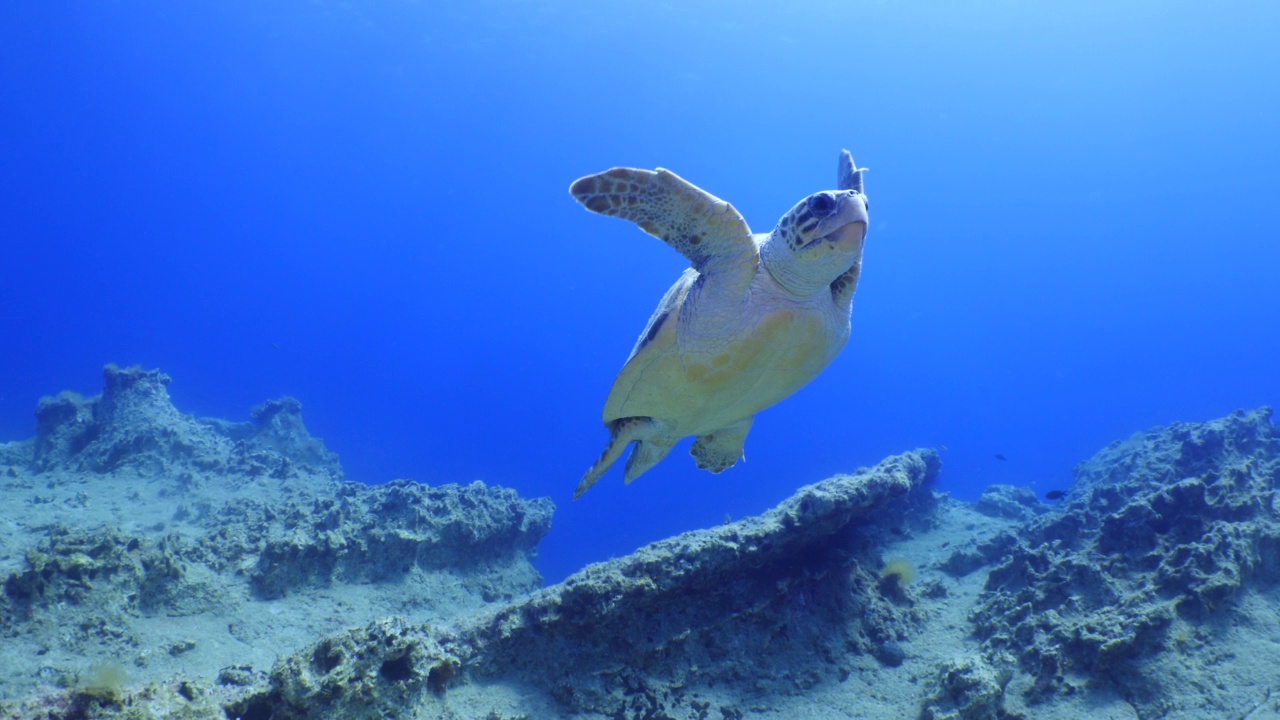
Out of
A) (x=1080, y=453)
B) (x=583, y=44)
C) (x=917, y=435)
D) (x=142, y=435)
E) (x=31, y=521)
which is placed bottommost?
(x=31, y=521)

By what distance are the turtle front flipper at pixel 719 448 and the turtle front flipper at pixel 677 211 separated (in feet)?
8.19

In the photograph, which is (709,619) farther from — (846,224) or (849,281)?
(846,224)

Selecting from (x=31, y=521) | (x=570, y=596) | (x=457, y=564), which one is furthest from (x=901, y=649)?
(x=31, y=521)

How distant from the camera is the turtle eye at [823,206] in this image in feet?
11.7

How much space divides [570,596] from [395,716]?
4.67 feet

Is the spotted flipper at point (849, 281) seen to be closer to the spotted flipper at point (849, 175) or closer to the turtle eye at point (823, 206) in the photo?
the spotted flipper at point (849, 175)

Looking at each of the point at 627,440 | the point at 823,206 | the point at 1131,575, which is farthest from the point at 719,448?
the point at 1131,575

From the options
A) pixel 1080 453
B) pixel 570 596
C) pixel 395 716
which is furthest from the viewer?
pixel 1080 453

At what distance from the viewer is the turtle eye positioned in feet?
11.7

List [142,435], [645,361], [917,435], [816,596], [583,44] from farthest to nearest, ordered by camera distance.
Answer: [917,435], [583,44], [142,435], [816,596], [645,361]

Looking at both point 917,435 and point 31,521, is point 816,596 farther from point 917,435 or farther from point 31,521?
point 917,435

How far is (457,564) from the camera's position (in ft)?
25.4

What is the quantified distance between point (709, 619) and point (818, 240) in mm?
3204

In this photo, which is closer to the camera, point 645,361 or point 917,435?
point 645,361
